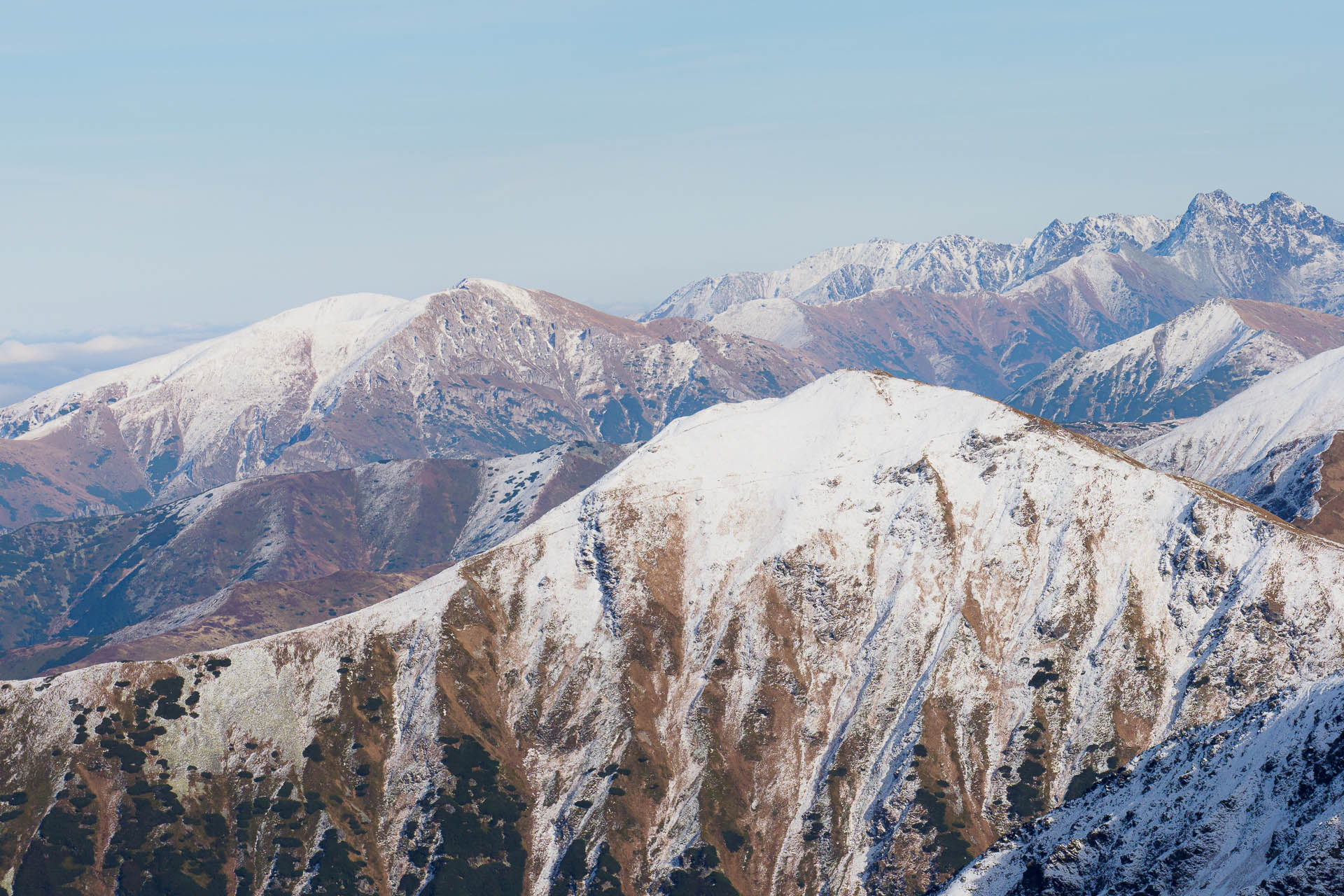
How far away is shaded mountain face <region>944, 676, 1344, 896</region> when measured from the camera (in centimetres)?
14600

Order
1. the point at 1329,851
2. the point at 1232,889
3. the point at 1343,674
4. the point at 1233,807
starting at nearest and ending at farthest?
1. the point at 1329,851
2. the point at 1232,889
3. the point at 1233,807
4. the point at 1343,674

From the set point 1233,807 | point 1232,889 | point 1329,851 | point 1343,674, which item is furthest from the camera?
point 1343,674

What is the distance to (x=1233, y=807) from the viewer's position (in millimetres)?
164625

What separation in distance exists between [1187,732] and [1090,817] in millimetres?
26781

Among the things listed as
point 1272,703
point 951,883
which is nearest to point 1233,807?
point 1272,703

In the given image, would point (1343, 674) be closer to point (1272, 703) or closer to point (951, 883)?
point (1272, 703)

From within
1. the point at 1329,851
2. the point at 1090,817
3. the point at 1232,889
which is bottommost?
the point at 1090,817

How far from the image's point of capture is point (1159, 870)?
540ft

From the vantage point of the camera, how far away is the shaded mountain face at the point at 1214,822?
479ft

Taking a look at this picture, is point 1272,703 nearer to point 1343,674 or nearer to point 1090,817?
point 1343,674

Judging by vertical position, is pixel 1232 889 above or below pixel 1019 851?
above

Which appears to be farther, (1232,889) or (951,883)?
(951,883)

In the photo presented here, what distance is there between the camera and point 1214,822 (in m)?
165

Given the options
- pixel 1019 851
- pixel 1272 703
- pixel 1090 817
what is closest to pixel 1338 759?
pixel 1272 703
